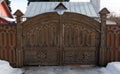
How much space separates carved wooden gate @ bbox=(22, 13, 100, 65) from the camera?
27.3 ft

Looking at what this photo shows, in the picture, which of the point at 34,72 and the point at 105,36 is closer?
the point at 34,72

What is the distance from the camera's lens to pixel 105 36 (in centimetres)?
841

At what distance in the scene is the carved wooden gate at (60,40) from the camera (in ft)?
27.3

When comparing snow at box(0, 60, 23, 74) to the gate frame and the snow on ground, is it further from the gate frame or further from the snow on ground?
the gate frame

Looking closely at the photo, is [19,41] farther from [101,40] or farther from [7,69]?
[101,40]

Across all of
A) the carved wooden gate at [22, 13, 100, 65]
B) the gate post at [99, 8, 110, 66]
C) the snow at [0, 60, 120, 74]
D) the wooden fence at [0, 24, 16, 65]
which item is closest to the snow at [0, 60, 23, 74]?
the snow at [0, 60, 120, 74]

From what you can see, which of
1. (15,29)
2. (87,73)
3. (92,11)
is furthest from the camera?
(92,11)

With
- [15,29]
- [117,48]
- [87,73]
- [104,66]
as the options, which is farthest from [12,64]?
[117,48]

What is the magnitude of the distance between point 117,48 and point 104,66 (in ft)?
2.79

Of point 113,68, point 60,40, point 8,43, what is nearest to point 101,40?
point 113,68

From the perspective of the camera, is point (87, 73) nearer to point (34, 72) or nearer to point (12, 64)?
point (34, 72)

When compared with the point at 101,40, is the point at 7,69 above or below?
below

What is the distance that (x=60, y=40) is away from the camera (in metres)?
8.41

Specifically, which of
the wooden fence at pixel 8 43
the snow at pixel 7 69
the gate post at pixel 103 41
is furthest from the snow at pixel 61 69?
the gate post at pixel 103 41
